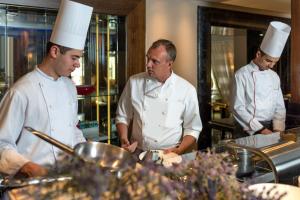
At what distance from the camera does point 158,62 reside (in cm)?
210

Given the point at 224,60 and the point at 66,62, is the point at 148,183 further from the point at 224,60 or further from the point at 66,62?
the point at 224,60

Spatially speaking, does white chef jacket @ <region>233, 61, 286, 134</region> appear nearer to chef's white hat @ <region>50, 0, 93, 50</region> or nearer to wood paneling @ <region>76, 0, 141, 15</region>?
wood paneling @ <region>76, 0, 141, 15</region>

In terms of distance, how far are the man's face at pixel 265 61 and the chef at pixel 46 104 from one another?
1.45 metres

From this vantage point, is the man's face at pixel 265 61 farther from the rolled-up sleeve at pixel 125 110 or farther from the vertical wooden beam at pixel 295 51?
the rolled-up sleeve at pixel 125 110

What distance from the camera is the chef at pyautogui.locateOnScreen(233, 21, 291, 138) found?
2.58 meters

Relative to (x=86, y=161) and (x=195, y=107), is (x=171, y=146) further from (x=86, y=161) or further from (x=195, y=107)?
(x=86, y=161)

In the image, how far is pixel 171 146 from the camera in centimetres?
215

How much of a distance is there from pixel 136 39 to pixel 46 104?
1.78 metres

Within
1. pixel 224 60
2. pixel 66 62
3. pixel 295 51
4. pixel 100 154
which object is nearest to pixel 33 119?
pixel 66 62

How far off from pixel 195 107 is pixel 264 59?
79cm

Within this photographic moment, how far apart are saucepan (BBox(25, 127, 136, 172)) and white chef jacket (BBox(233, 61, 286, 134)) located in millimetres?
1831

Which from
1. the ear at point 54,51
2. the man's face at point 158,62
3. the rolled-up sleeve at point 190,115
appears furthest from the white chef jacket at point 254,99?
the ear at point 54,51

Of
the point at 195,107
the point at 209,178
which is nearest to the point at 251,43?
the point at 195,107

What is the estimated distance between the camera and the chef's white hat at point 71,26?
5.63 feet
